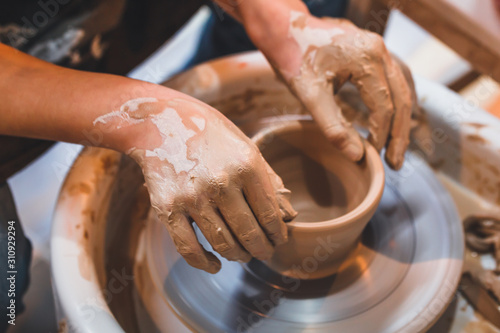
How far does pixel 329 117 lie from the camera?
3.25 ft

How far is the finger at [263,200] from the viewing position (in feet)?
2.67

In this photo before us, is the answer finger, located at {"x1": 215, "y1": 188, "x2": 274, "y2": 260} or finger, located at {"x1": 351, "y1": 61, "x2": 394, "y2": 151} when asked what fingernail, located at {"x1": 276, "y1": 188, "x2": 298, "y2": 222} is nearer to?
finger, located at {"x1": 215, "y1": 188, "x2": 274, "y2": 260}

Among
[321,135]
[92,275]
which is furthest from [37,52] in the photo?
[321,135]

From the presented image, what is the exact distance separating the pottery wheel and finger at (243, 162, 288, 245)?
0.78 feet

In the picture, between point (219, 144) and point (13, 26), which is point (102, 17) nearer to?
point (13, 26)

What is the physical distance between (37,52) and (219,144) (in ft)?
2.49

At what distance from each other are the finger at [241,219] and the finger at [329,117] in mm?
274

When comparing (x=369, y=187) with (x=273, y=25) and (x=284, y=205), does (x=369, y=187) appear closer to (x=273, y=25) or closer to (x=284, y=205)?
(x=284, y=205)

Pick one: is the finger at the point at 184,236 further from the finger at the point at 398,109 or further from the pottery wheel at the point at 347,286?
the finger at the point at 398,109

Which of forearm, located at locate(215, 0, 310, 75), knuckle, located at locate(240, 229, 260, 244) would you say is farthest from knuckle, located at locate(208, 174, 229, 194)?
forearm, located at locate(215, 0, 310, 75)

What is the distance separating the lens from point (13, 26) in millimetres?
1246

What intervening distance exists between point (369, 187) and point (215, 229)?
14.4 inches

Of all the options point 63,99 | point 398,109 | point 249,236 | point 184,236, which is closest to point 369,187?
point 398,109

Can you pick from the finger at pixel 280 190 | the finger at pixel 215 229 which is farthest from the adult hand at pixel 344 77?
the finger at pixel 215 229
